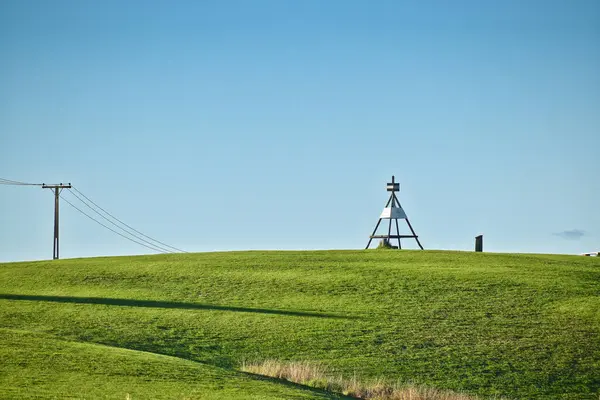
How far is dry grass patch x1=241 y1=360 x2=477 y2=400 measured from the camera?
25516 mm

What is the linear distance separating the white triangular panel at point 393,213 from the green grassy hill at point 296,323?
28.2 feet

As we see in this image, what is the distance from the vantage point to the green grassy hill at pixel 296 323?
24.0 metres

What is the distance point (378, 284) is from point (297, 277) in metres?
4.79

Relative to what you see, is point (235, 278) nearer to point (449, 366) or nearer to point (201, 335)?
point (201, 335)

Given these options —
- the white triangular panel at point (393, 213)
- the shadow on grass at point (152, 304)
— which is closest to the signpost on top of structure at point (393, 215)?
the white triangular panel at point (393, 213)

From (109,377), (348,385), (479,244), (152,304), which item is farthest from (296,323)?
(479,244)

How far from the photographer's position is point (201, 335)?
3441cm

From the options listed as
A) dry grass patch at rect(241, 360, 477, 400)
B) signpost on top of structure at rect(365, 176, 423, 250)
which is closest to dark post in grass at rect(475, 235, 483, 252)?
signpost on top of structure at rect(365, 176, 423, 250)

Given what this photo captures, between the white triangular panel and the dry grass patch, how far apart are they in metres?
34.8

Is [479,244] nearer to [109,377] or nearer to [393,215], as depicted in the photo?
[393,215]

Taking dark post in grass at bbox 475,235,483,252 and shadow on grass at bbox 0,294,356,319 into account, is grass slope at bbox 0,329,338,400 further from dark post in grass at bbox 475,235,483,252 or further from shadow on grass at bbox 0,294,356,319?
dark post in grass at bbox 475,235,483,252

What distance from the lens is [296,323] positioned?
36.1 meters

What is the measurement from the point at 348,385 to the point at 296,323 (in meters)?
9.82

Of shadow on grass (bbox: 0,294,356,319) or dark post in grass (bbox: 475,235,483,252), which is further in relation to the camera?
dark post in grass (bbox: 475,235,483,252)
